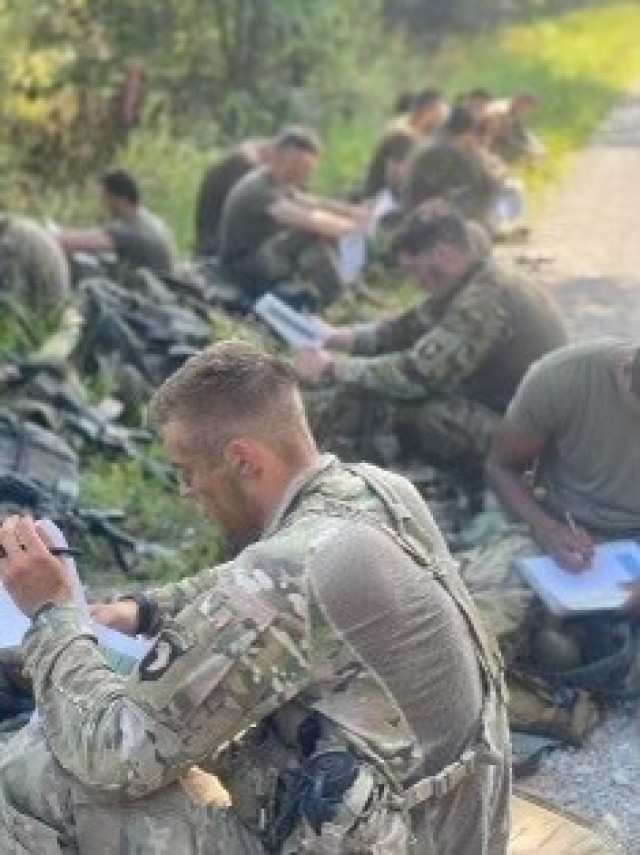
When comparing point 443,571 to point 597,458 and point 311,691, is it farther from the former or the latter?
point 597,458

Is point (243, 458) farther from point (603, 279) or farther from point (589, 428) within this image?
point (603, 279)

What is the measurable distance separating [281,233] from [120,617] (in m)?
6.57

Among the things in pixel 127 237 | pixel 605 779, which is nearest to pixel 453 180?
pixel 127 237

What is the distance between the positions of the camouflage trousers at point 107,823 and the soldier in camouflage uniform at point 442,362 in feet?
11.6

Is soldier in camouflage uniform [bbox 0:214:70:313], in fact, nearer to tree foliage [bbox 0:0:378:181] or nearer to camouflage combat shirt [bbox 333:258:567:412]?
camouflage combat shirt [bbox 333:258:567:412]

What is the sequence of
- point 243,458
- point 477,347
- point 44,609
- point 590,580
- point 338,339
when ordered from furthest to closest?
point 338,339 < point 477,347 < point 590,580 < point 44,609 < point 243,458

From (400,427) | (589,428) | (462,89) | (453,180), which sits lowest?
(462,89)

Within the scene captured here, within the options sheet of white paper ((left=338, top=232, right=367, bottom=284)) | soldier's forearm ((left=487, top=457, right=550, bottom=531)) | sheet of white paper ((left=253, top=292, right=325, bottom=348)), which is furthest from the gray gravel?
sheet of white paper ((left=338, top=232, right=367, bottom=284))

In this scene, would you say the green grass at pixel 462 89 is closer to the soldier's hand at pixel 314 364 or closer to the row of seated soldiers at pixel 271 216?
the row of seated soldiers at pixel 271 216

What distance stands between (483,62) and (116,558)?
18.7 meters

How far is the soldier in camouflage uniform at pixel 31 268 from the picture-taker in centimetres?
876

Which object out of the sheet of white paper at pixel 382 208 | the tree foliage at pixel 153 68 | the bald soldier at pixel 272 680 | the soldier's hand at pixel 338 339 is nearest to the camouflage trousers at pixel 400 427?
the soldier's hand at pixel 338 339

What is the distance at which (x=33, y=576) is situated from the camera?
11.0ft

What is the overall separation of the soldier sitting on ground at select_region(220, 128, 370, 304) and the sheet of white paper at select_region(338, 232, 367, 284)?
0.12 feet
